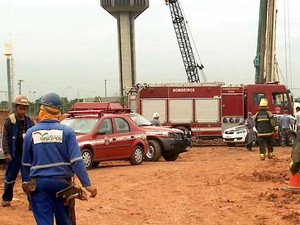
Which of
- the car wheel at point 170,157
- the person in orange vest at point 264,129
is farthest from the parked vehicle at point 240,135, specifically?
the person in orange vest at point 264,129

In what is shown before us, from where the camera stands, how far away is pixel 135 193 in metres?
11.5

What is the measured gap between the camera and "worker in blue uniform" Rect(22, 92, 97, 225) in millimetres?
6000

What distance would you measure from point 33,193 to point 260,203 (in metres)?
5.07

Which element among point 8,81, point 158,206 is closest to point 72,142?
point 158,206

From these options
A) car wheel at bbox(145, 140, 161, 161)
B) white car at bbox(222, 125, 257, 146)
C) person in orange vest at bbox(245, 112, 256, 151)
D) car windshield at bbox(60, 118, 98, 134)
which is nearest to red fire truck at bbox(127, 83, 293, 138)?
white car at bbox(222, 125, 257, 146)

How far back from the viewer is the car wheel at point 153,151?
793 inches

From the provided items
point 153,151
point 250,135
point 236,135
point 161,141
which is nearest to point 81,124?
point 153,151

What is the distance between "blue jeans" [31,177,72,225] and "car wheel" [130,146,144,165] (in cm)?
1201

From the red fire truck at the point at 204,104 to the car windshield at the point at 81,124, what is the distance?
1453 cm

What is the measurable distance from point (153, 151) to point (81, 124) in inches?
145

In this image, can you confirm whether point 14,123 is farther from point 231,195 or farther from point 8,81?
point 8,81

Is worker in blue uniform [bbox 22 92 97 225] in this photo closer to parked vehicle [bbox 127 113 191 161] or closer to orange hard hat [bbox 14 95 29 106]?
orange hard hat [bbox 14 95 29 106]

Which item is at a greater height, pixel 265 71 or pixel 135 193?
pixel 265 71

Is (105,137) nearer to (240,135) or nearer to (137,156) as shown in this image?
(137,156)
